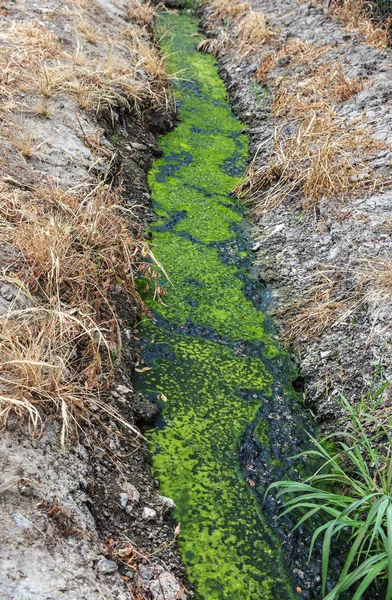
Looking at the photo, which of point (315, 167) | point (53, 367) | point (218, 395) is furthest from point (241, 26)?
point (53, 367)

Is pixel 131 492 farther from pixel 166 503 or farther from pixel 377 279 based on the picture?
pixel 377 279

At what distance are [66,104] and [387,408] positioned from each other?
261 centimetres

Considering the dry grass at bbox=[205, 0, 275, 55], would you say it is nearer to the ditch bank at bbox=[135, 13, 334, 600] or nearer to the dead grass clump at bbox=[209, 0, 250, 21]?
the dead grass clump at bbox=[209, 0, 250, 21]

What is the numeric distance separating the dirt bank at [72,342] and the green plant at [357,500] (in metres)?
0.45

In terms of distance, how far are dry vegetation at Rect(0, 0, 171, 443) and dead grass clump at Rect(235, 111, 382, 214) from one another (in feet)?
3.00

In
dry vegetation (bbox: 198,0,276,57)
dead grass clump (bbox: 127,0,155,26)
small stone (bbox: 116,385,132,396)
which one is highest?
dry vegetation (bbox: 198,0,276,57)

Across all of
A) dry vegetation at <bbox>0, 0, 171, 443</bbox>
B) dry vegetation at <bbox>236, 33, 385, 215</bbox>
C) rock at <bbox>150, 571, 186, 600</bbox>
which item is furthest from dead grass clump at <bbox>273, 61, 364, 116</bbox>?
rock at <bbox>150, 571, 186, 600</bbox>

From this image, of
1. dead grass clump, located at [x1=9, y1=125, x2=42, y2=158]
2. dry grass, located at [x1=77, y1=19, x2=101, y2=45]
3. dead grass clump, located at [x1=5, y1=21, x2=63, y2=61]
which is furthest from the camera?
dry grass, located at [x1=77, y1=19, x2=101, y2=45]

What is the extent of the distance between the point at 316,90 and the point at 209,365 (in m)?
2.60

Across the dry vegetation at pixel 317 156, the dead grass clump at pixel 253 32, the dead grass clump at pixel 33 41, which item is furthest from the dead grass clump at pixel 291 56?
the dead grass clump at pixel 33 41

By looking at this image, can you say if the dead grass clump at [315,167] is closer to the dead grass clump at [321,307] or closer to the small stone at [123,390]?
the dead grass clump at [321,307]

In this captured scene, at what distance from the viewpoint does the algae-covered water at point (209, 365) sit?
177cm

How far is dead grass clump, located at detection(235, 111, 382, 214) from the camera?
316cm

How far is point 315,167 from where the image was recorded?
10.6 ft
